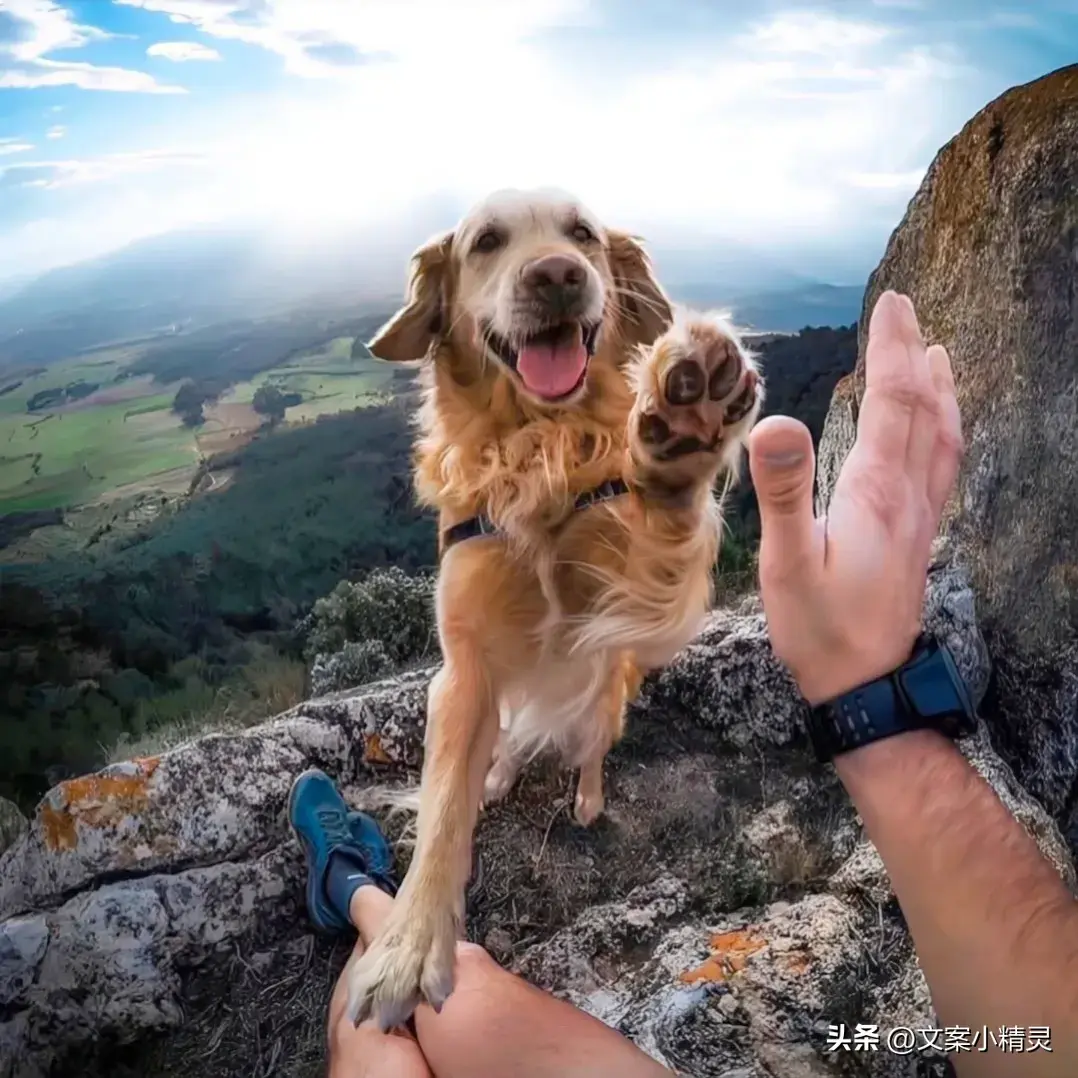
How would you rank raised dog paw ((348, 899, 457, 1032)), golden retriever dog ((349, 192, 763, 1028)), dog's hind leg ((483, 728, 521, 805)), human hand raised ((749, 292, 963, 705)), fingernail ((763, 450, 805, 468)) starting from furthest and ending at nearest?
dog's hind leg ((483, 728, 521, 805)), golden retriever dog ((349, 192, 763, 1028)), raised dog paw ((348, 899, 457, 1032)), human hand raised ((749, 292, 963, 705)), fingernail ((763, 450, 805, 468))

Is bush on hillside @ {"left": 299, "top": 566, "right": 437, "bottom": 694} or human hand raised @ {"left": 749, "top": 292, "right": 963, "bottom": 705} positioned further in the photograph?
bush on hillside @ {"left": 299, "top": 566, "right": 437, "bottom": 694}

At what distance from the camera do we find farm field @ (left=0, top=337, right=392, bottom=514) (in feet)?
3.94

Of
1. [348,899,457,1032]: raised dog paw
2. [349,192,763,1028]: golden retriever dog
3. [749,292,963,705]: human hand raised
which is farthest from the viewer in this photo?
[349,192,763,1028]: golden retriever dog

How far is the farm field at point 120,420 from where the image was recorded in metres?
1.20

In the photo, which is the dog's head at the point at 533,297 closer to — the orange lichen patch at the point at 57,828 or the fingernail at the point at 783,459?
the fingernail at the point at 783,459

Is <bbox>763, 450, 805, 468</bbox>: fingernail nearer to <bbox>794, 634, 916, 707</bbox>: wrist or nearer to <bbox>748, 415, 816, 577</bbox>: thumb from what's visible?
<bbox>748, 415, 816, 577</bbox>: thumb

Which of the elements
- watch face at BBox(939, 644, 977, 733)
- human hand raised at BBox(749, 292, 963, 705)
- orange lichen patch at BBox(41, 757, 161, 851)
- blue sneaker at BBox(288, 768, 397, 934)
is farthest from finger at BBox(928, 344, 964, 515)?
orange lichen patch at BBox(41, 757, 161, 851)

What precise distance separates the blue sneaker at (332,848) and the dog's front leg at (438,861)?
118 mm

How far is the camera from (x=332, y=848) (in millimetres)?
1179

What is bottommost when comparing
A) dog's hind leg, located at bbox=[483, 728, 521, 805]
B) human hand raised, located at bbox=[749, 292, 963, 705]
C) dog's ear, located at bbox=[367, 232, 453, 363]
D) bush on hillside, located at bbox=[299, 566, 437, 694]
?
dog's hind leg, located at bbox=[483, 728, 521, 805]

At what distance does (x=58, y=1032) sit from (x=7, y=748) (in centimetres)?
32

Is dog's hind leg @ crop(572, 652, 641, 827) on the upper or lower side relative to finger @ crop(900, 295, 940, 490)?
lower

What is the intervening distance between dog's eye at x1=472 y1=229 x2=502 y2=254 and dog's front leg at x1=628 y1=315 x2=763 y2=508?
27 cm

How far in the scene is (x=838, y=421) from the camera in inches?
52.6
